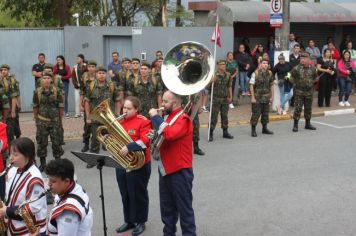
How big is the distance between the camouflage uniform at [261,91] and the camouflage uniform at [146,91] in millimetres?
2594

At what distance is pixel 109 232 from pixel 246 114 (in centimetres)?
898

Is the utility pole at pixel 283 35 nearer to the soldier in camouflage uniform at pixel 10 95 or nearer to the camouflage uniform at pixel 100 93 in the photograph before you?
the camouflage uniform at pixel 100 93

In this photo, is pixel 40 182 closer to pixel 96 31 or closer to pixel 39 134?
pixel 39 134

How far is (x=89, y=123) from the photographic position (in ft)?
33.5

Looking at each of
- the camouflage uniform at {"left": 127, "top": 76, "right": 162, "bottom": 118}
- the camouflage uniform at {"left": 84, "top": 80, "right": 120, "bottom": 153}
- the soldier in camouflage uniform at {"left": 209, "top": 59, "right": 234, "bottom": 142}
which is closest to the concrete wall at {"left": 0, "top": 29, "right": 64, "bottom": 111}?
the camouflage uniform at {"left": 127, "top": 76, "right": 162, "bottom": 118}

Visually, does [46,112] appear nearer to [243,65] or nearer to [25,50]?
[25,50]

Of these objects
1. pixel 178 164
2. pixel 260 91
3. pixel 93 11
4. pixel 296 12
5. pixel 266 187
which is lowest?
pixel 266 187

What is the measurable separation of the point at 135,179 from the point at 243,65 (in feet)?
35.8

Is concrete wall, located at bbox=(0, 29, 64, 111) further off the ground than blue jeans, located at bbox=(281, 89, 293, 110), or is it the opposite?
concrete wall, located at bbox=(0, 29, 64, 111)

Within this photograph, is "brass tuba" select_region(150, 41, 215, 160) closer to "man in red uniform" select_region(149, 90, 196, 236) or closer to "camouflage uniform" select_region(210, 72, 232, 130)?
"man in red uniform" select_region(149, 90, 196, 236)

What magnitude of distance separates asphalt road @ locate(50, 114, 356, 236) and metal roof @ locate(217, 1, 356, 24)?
22.1ft

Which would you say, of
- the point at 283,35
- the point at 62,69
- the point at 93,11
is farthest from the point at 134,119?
the point at 93,11

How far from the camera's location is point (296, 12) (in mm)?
18844

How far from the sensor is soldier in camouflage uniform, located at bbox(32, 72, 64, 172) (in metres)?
9.17
